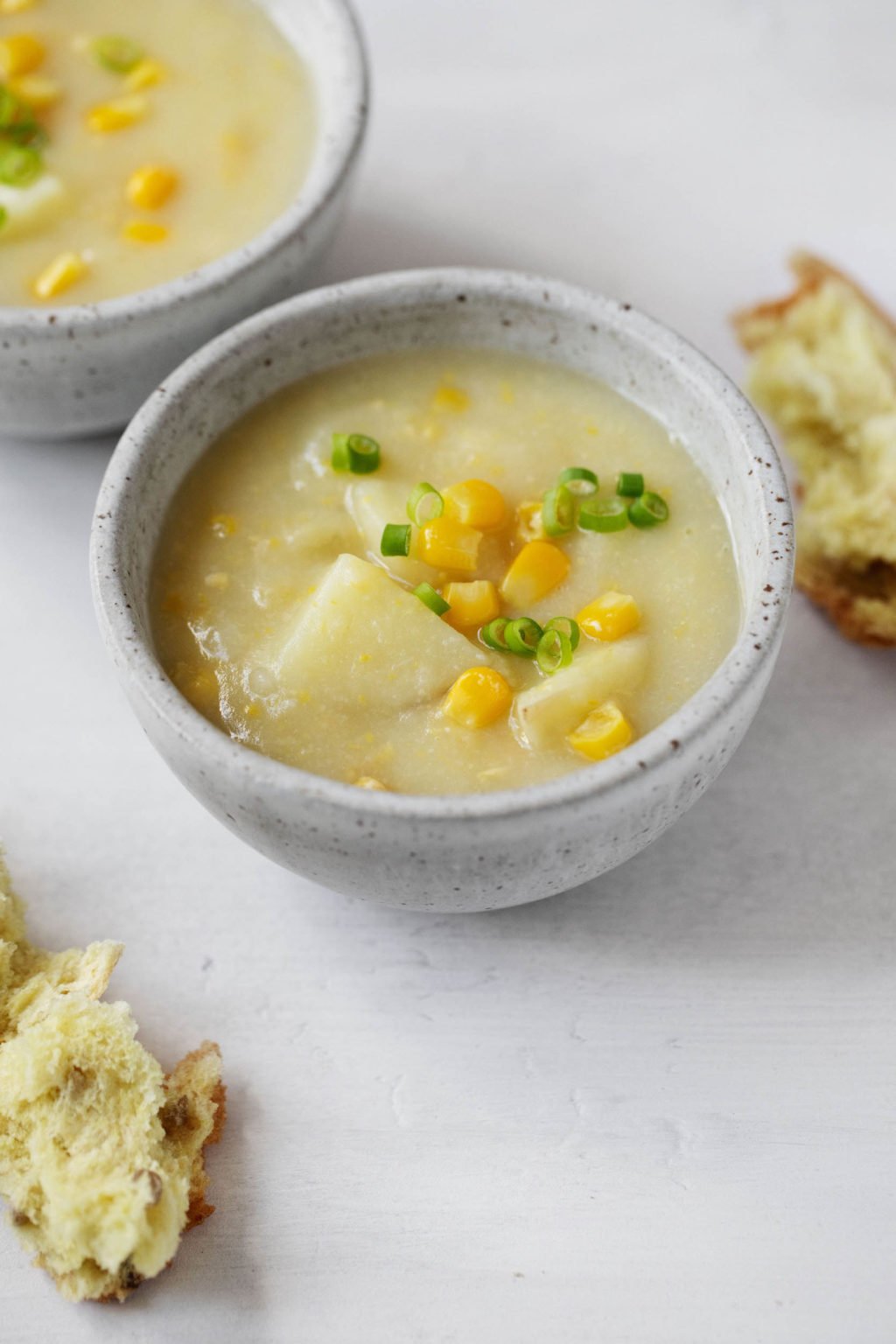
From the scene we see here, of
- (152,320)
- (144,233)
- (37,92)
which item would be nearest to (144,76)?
(37,92)

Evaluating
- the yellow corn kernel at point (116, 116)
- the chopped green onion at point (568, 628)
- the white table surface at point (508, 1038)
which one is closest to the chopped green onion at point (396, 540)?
the chopped green onion at point (568, 628)

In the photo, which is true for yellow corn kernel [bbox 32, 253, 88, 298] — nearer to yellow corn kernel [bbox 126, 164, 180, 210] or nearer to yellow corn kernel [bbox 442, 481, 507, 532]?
yellow corn kernel [bbox 126, 164, 180, 210]

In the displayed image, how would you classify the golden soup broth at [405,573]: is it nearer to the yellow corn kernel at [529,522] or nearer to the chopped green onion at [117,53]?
the yellow corn kernel at [529,522]

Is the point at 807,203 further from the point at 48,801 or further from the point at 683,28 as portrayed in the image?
the point at 48,801

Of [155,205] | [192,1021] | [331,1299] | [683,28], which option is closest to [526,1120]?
[331,1299]

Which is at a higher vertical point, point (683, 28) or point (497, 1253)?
point (683, 28)
